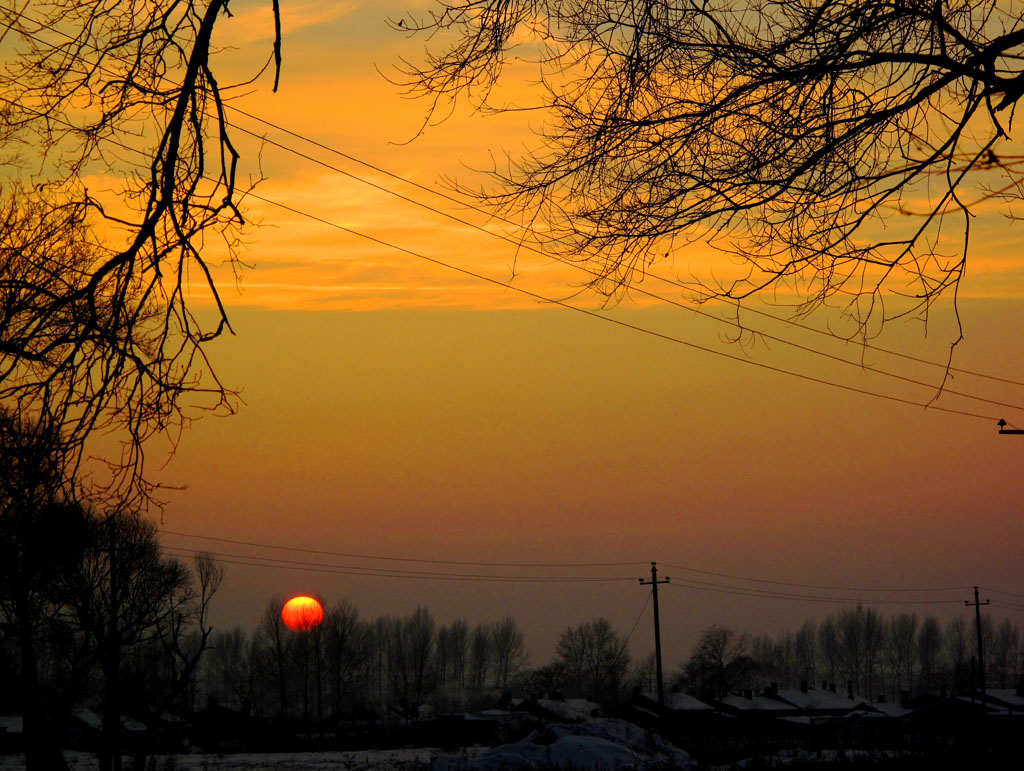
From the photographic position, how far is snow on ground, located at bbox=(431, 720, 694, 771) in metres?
26.7

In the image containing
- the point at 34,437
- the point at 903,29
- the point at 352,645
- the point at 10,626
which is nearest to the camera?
the point at 34,437

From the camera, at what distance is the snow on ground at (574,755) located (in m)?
26.7

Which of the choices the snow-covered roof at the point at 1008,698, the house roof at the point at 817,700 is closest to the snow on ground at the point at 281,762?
the snow-covered roof at the point at 1008,698

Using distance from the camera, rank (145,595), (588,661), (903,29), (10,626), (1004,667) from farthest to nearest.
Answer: (1004,667)
(588,661)
(145,595)
(10,626)
(903,29)

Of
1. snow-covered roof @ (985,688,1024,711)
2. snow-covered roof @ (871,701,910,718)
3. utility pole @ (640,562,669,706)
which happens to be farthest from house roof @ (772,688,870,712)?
utility pole @ (640,562,669,706)

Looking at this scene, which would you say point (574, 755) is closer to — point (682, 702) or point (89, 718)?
point (89, 718)

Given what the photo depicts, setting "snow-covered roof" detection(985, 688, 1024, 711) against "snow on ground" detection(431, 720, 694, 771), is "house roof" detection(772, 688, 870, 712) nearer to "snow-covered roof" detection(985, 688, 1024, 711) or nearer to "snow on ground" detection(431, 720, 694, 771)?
"snow-covered roof" detection(985, 688, 1024, 711)

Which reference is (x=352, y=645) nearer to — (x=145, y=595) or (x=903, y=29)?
(x=145, y=595)

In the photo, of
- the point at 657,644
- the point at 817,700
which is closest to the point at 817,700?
the point at 817,700

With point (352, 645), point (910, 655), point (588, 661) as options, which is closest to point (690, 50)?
point (352, 645)

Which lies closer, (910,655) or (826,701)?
(826,701)

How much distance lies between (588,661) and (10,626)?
377ft

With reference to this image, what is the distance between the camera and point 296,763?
44.6 metres

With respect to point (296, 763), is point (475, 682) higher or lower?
lower
